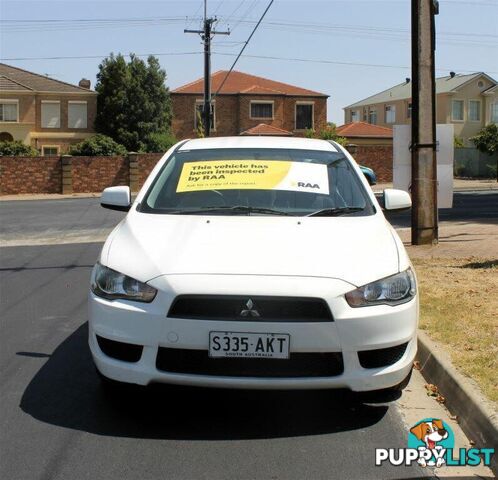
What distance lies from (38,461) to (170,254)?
1296 millimetres

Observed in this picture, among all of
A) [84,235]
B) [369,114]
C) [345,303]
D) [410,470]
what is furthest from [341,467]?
[369,114]

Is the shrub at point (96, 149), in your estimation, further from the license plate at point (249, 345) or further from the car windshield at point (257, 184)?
the license plate at point (249, 345)

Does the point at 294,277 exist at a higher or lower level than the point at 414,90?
lower

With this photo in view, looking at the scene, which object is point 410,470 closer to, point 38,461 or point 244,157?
point 38,461

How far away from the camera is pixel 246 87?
5325 cm

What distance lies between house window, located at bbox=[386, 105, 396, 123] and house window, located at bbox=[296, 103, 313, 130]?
1197 centimetres

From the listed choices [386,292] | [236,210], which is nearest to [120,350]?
[236,210]

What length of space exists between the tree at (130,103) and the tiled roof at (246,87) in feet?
10.4

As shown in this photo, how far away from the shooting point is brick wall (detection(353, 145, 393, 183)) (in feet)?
136

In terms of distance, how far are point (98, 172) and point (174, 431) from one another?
105 ft

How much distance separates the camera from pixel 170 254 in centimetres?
385

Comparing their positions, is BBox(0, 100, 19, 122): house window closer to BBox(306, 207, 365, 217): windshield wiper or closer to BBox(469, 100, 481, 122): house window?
BBox(469, 100, 481, 122): house window

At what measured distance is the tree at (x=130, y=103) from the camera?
4750 cm

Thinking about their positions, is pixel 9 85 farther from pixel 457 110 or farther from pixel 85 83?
pixel 457 110
